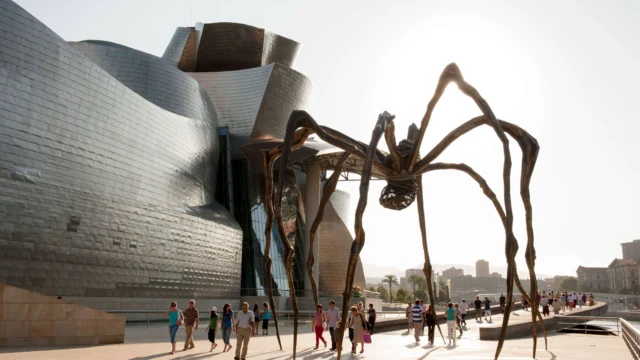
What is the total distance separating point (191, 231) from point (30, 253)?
30.9ft

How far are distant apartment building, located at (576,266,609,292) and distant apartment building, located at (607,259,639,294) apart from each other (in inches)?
323

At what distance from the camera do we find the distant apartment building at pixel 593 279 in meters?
124

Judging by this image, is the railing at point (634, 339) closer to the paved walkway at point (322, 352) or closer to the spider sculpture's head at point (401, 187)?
the paved walkway at point (322, 352)

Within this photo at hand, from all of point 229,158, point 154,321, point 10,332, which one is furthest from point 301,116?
point 229,158

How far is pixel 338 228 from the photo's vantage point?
4353cm

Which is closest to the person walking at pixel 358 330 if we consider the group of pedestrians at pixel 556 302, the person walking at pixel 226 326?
the person walking at pixel 226 326

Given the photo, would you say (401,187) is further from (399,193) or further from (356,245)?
(356,245)

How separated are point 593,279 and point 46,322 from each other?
137 m

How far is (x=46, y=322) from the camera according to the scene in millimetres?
11367

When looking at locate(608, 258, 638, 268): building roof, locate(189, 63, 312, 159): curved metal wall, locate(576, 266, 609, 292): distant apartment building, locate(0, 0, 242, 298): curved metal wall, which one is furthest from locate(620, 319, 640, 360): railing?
locate(576, 266, 609, 292): distant apartment building

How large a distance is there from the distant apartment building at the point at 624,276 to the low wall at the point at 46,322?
113m

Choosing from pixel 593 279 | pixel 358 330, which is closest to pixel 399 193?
pixel 358 330

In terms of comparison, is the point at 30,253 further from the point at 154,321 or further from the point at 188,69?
the point at 188,69

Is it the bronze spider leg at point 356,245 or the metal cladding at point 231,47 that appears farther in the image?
the metal cladding at point 231,47
